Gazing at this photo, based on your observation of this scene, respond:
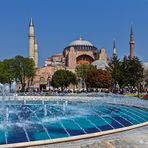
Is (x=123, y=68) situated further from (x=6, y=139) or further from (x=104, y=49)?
(x=104, y=49)

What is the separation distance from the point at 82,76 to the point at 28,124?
5580 cm

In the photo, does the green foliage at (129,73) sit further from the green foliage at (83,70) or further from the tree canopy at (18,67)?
the green foliage at (83,70)

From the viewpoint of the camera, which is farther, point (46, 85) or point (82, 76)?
point (46, 85)

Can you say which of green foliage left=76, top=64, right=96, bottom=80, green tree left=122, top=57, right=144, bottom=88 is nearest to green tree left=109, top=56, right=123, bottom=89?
green tree left=122, top=57, right=144, bottom=88

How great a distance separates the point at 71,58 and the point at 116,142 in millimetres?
84222

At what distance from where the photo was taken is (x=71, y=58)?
94.8 m

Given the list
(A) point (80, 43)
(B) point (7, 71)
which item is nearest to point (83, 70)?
(B) point (7, 71)

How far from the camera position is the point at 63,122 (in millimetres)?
14922

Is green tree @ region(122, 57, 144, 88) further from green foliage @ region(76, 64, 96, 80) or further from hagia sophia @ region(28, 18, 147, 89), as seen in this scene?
hagia sophia @ region(28, 18, 147, 89)

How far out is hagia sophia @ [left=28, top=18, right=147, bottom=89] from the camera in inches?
3482

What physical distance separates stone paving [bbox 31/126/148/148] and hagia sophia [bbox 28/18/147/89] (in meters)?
72.8

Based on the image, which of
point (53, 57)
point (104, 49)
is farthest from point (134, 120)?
point (53, 57)

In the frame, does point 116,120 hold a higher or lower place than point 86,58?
lower

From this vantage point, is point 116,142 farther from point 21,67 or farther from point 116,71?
point 21,67
